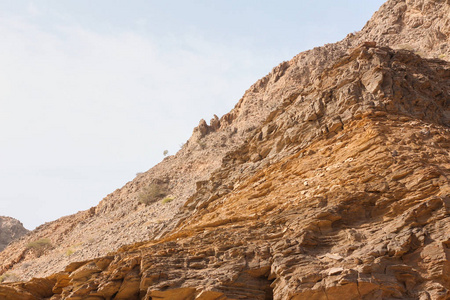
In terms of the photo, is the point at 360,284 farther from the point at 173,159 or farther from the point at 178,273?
the point at 173,159

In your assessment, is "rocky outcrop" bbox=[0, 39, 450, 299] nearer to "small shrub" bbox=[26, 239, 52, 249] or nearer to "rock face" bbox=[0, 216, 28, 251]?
"small shrub" bbox=[26, 239, 52, 249]

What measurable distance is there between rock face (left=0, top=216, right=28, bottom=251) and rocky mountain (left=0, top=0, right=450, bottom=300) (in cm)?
3625

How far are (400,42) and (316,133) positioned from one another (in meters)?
37.2

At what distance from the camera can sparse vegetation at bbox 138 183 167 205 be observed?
41094 mm

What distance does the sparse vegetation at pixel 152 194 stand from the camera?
4109 centimetres

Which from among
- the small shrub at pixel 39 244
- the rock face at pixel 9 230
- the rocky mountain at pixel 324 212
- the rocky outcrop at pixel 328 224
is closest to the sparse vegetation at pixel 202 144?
A: the small shrub at pixel 39 244

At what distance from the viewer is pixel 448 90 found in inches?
937

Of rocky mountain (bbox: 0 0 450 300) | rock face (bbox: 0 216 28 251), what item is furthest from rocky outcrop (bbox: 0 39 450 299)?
rock face (bbox: 0 216 28 251)

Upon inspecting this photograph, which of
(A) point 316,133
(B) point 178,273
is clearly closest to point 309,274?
(B) point 178,273

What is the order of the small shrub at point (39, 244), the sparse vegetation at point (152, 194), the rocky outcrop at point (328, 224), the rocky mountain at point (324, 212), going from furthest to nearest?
the sparse vegetation at point (152, 194) → the small shrub at point (39, 244) → the rocky mountain at point (324, 212) → the rocky outcrop at point (328, 224)

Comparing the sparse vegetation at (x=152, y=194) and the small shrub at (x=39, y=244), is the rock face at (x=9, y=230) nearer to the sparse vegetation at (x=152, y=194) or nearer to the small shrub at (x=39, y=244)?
the small shrub at (x=39, y=244)

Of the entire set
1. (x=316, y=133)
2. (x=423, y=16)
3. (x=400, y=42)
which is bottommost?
(x=316, y=133)

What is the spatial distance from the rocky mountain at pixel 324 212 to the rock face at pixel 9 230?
36.2 m

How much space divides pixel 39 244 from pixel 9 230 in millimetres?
16289
